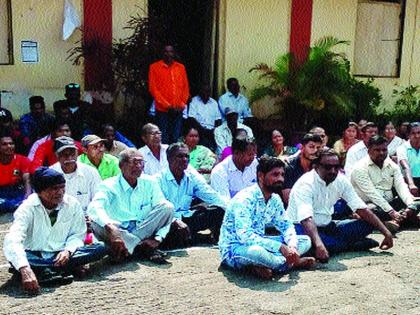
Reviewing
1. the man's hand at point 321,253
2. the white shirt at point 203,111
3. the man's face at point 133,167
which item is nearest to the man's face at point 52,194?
the man's face at point 133,167

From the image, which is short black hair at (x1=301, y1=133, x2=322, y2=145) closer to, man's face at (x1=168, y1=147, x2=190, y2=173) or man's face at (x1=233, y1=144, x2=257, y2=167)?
man's face at (x1=233, y1=144, x2=257, y2=167)

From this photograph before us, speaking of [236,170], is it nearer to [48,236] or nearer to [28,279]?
[48,236]

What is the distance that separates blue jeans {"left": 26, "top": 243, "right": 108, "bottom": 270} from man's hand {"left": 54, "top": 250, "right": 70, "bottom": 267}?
0.04 metres

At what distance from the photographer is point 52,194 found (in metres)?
4.61

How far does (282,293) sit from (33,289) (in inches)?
74.8

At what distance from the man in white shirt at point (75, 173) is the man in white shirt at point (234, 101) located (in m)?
4.43

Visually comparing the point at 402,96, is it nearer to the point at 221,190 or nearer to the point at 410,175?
the point at 410,175

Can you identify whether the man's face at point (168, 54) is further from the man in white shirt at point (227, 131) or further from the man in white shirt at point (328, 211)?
→ the man in white shirt at point (328, 211)

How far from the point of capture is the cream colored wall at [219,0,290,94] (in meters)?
10.5

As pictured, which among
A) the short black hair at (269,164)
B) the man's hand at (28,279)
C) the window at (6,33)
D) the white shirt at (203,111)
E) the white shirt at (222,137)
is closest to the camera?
the man's hand at (28,279)

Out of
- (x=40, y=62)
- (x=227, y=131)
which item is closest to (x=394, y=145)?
(x=227, y=131)

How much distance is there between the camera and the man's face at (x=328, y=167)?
5500 mm

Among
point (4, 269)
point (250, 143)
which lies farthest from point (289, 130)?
point (4, 269)

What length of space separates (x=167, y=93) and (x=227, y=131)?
3.58 ft
